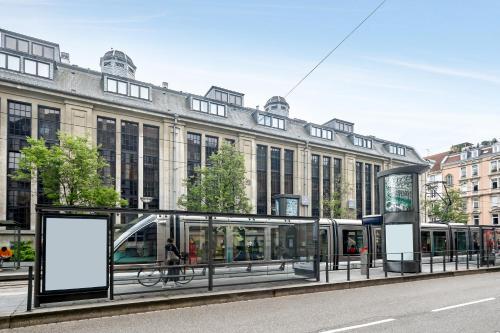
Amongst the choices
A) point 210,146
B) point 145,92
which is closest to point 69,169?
point 145,92

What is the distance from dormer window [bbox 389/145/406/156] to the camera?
59.8 m

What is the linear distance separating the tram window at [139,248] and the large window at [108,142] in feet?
78.4

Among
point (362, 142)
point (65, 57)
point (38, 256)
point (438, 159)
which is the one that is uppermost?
point (65, 57)

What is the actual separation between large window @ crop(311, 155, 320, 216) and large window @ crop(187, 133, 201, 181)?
15.4 meters

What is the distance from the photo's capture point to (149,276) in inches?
433

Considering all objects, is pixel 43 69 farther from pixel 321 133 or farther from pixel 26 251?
pixel 321 133

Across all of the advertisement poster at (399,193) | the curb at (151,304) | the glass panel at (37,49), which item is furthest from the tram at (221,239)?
the glass panel at (37,49)

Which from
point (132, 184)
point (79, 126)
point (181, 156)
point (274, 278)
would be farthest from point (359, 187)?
point (274, 278)

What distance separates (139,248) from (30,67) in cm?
2711

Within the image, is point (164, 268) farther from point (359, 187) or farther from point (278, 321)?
point (359, 187)

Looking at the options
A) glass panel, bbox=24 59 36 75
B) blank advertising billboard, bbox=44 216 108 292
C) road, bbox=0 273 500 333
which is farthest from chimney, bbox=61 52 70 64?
road, bbox=0 273 500 333

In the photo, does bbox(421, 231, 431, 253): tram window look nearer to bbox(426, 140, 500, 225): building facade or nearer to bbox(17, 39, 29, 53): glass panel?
bbox(17, 39, 29, 53): glass panel

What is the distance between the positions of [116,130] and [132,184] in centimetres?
486

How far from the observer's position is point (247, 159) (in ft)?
139
